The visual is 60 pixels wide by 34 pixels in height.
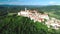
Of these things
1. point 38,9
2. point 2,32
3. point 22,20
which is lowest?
point 2,32

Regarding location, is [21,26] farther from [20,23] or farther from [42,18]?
[42,18]

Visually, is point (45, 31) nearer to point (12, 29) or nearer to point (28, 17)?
point (28, 17)

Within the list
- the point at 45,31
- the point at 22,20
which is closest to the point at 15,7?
the point at 22,20

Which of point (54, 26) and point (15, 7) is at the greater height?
point (15, 7)

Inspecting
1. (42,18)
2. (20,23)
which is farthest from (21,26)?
(42,18)
